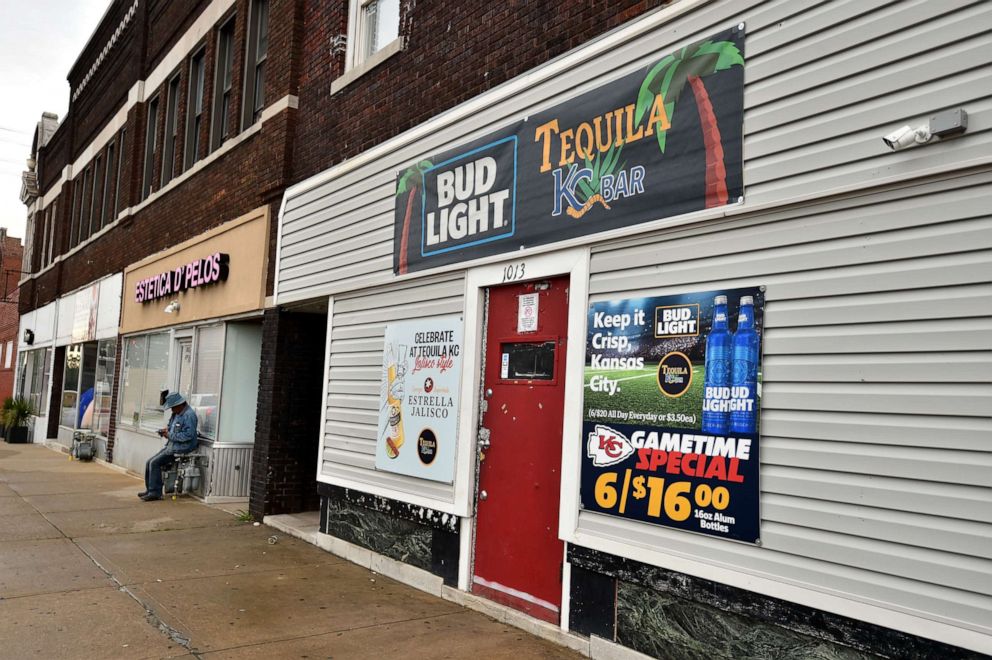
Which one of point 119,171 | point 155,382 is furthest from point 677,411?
point 119,171

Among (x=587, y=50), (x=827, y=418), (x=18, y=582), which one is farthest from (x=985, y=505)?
(x=18, y=582)

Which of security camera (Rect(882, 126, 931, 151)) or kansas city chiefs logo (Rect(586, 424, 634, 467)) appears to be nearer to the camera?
security camera (Rect(882, 126, 931, 151))

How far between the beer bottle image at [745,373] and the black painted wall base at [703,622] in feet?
3.00

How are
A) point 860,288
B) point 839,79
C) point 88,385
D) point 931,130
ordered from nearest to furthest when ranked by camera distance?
point 931,130, point 860,288, point 839,79, point 88,385

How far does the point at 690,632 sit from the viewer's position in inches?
178

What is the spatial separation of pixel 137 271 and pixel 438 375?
442 inches

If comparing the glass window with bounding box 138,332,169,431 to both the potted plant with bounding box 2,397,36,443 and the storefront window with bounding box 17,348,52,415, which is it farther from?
the potted plant with bounding box 2,397,36,443

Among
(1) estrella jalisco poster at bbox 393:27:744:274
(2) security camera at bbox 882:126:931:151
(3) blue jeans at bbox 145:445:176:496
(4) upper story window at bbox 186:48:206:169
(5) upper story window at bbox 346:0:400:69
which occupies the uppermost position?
(4) upper story window at bbox 186:48:206:169

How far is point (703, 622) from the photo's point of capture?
4.46 metres

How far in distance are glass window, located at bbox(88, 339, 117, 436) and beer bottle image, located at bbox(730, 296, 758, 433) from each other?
15352mm

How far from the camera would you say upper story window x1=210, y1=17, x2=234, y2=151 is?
12898 mm

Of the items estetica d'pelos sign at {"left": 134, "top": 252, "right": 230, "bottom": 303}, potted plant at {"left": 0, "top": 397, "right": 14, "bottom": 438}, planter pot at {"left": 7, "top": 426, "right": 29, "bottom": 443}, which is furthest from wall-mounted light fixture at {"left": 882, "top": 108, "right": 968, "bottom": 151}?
potted plant at {"left": 0, "top": 397, "right": 14, "bottom": 438}

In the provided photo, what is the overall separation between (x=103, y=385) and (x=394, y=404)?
12820 mm

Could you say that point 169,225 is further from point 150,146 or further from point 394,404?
point 394,404
